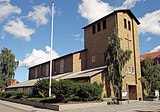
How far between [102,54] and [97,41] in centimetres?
303

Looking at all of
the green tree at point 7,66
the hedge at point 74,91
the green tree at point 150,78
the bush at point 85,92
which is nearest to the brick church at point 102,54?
the green tree at point 150,78

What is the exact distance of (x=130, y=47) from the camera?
36562 millimetres

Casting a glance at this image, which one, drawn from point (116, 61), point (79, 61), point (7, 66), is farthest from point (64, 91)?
point (7, 66)

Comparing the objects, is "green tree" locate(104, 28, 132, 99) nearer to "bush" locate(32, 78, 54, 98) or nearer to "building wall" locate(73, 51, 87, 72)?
"bush" locate(32, 78, 54, 98)

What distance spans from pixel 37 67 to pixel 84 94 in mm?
36895

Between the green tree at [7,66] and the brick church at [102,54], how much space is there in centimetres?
2127

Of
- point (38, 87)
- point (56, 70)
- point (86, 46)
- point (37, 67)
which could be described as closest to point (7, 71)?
point (37, 67)

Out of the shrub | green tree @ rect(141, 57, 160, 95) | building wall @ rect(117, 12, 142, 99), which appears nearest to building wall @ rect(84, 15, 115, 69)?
building wall @ rect(117, 12, 142, 99)

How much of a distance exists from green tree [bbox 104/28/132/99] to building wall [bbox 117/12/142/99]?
5.29 m

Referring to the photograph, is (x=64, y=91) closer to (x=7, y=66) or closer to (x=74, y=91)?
(x=74, y=91)

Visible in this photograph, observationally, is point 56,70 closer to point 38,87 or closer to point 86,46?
point 86,46

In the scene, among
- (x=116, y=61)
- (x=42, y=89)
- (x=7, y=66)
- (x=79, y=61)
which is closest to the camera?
(x=42, y=89)

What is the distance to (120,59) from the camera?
2858 centimetres

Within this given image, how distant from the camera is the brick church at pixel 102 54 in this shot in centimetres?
3409
